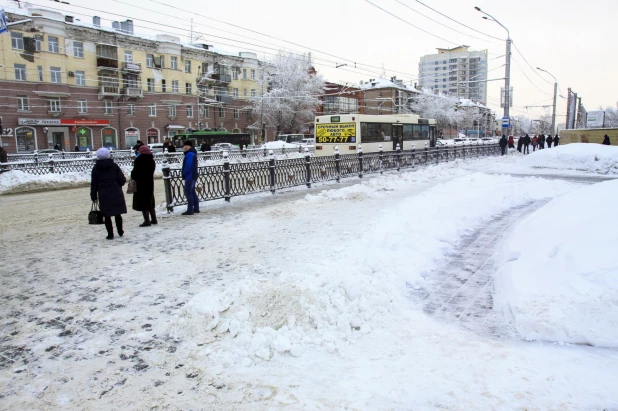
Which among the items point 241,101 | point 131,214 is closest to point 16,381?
point 131,214

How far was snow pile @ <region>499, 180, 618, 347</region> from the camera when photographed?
3865 mm

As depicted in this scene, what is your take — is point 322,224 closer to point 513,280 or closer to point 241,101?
point 513,280

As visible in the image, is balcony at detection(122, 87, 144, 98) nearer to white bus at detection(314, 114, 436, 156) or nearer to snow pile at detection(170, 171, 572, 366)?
white bus at detection(314, 114, 436, 156)

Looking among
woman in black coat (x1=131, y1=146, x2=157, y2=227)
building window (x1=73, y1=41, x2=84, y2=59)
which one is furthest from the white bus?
building window (x1=73, y1=41, x2=84, y2=59)

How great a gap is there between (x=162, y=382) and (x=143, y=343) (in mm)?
752

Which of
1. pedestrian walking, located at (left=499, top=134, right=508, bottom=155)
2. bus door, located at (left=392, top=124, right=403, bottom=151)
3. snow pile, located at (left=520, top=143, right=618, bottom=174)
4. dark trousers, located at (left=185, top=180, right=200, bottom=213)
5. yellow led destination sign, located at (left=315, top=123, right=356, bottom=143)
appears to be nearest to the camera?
dark trousers, located at (left=185, top=180, right=200, bottom=213)

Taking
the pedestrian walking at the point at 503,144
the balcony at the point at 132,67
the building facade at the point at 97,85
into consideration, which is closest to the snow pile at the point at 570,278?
the pedestrian walking at the point at 503,144

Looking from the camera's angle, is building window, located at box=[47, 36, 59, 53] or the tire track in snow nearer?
the tire track in snow

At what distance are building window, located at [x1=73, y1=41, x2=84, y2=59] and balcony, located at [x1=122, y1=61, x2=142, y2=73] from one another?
4199 millimetres

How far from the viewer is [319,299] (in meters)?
4.43

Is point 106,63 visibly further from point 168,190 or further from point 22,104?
point 168,190

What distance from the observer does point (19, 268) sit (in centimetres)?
626

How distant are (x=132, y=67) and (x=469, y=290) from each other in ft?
162

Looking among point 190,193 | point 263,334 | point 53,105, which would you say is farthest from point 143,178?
point 53,105
